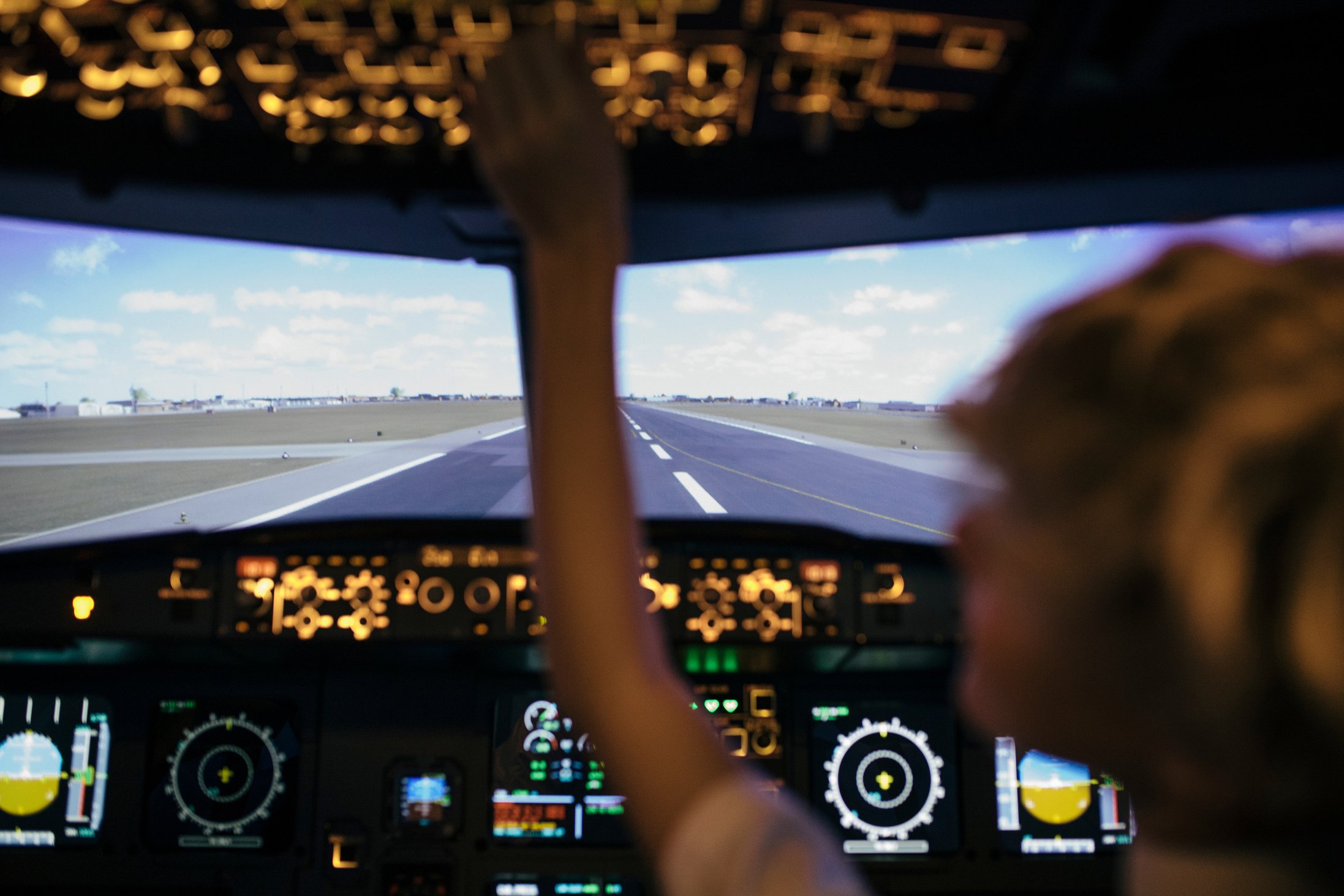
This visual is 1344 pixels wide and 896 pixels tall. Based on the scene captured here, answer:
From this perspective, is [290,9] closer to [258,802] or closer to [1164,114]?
[1164,114]

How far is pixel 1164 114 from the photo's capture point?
164 cm

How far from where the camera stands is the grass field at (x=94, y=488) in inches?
120

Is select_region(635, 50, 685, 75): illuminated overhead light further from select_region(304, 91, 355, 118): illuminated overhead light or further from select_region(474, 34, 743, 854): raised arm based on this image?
select_region(474, 34, 743, 854): raised arm

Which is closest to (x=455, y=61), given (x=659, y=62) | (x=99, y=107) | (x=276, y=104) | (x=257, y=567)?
(x=659, y=62)

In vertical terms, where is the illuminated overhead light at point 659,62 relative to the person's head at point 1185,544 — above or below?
above

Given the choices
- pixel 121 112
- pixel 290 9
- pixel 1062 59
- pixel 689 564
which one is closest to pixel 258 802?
pixel 689 564

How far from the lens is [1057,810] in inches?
103

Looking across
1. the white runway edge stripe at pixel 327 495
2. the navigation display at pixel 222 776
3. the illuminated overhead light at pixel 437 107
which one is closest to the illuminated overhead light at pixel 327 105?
the illuminated overhead light at pixel 437 107

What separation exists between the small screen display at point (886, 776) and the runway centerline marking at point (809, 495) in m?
0.65

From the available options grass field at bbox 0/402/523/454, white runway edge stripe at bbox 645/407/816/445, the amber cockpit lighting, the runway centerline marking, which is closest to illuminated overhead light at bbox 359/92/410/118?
the amber cockpit lighting

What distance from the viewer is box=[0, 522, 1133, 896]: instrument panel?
2.42 metres

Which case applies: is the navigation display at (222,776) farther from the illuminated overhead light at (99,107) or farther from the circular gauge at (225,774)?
the illuminated overhead light at (99,107)

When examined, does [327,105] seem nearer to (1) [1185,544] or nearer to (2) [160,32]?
(2) [160,32]

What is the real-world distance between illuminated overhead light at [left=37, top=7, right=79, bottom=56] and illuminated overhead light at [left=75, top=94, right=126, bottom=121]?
20cm
